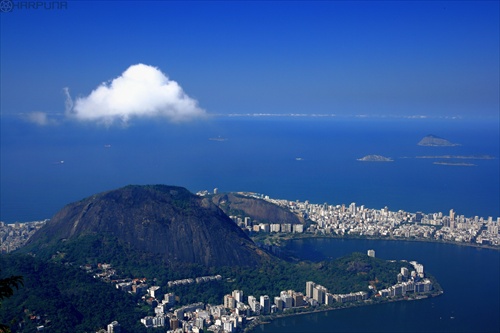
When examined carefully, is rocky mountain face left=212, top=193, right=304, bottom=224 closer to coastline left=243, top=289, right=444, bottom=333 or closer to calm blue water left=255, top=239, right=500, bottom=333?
A: calm blue water left=255, top=239, right=500, bottom=333

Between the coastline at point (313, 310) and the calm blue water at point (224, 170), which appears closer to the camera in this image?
the coastline at point (313, 310)

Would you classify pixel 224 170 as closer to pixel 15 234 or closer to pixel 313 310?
pixel 15 234

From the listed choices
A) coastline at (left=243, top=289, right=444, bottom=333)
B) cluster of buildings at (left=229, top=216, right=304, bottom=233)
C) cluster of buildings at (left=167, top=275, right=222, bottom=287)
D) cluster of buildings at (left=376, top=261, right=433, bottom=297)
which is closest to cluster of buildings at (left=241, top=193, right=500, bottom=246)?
cluster of buildings at (left=229, top=216, right=304, bottom=233)

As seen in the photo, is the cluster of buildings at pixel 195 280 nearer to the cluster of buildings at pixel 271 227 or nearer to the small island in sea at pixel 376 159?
the cluster of buildings at pixel 271 227

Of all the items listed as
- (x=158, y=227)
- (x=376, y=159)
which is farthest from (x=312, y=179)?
(x=158, y=227)

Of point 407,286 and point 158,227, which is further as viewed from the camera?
point 158,227

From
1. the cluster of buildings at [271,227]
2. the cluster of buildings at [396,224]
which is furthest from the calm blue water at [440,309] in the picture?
the cluster of buildings at [271,227]

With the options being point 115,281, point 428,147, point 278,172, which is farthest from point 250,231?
point 428,147
